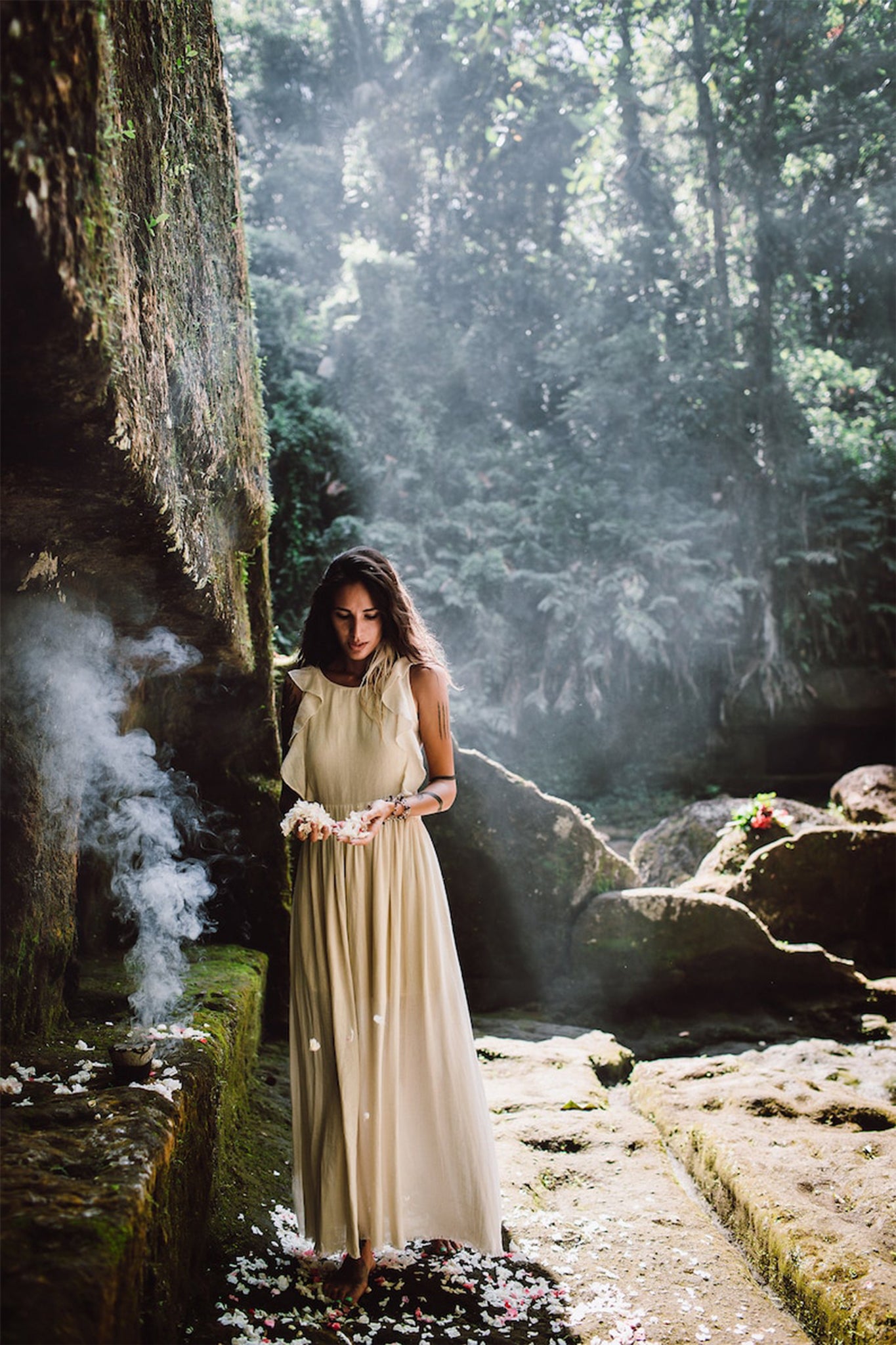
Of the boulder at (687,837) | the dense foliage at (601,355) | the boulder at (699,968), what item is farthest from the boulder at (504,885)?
the dense foliage at (601,355)

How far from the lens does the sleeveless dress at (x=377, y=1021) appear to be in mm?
2709

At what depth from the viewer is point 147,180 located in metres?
2.31

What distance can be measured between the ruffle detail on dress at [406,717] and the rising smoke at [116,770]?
42.6 inches

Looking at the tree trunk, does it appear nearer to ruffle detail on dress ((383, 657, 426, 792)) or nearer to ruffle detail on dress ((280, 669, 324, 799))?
ruffle detail on dress ((383, 657, 426, 792))

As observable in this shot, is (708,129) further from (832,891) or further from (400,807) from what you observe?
(400,807)

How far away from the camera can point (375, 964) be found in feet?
9.15

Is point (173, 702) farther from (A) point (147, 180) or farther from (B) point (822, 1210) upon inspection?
(B) point (822, 1210)

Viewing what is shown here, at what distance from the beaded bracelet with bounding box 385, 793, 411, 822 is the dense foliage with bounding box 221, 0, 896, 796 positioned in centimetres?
989

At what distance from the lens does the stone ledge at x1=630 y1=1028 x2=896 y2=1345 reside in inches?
107

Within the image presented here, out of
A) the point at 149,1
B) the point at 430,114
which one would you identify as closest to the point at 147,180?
the point at 149,1

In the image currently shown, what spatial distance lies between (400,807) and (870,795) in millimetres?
8766

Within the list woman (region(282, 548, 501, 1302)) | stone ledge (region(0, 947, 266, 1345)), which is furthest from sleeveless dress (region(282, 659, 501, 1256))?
stone ledge (region(0, 947, 266, 1345))

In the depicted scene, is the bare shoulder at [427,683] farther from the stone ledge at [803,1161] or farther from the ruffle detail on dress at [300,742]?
the stone ledge at [803,1161]

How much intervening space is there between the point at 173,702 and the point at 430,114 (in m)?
16.1
